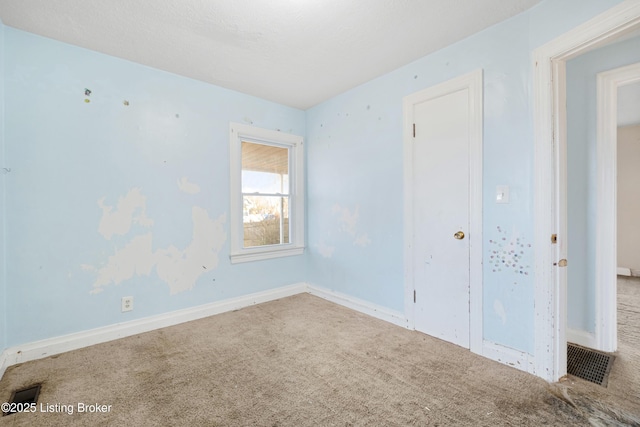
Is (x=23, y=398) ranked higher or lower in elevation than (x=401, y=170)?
lower

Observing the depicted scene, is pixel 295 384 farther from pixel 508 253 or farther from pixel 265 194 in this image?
pixel 265 194

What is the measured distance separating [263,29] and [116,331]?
279 cm

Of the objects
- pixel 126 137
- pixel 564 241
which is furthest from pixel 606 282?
pixel 126 137

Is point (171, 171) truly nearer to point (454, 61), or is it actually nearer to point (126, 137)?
point (126, 137)

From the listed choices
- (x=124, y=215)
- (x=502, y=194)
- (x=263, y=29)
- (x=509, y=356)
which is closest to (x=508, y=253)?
(x=502, y=194)

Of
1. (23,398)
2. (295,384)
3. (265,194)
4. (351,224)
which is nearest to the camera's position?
(23,398)

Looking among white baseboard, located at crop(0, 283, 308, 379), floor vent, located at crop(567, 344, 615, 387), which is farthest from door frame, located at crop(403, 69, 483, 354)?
white baseboard, located at crop(0, 283, 308, 379)

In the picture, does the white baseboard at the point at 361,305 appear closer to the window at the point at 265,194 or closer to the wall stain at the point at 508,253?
the window at the point at 265,194

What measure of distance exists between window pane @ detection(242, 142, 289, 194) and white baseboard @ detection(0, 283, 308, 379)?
1298 millimetres

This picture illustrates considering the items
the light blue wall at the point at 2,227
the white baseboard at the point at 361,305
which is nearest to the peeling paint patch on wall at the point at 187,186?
the light blue wall at the point at 2,227

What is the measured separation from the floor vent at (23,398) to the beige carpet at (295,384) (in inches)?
1.5

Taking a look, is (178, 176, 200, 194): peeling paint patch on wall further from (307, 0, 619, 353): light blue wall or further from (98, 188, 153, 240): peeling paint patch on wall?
(307, 0, 619, 353): light blue wall

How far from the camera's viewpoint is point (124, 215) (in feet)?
8.21

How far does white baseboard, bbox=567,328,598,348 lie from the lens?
2242 millimetres
